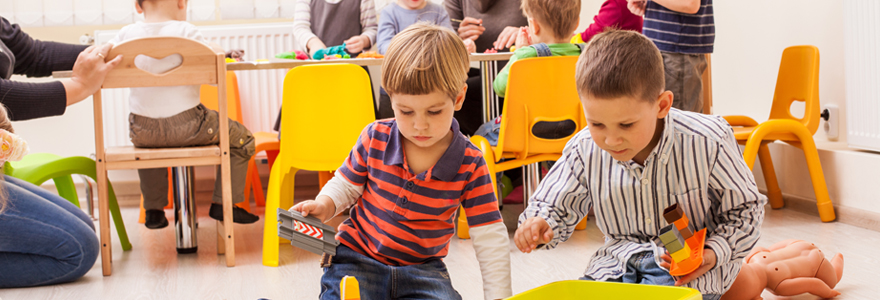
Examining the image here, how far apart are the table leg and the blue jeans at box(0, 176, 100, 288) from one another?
11.8 inches

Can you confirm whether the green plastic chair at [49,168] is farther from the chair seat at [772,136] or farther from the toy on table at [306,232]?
the chair seat at [772,136]

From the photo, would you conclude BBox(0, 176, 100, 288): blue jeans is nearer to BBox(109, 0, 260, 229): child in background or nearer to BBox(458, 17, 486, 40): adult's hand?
BBox(109, 0, 260, 229): child in background

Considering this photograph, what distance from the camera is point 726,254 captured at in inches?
39.8

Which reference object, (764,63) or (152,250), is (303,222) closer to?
(152,250)

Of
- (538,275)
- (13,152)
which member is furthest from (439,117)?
(13,152)

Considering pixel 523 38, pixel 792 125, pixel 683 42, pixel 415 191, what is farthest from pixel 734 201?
pixel 523 38

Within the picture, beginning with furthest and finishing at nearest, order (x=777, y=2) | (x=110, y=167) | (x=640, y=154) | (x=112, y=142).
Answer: (x=112, y=142) < (x=777, y=2) < (x=110, y=167) < (x=640, y=154)

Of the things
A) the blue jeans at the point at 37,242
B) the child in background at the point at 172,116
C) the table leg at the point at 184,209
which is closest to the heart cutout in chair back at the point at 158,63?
the child in background at the point at 172,116

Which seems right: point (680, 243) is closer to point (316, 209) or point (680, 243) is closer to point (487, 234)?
point (487, 234)

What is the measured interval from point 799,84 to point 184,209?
2.06 meters

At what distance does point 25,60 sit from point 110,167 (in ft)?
1.96

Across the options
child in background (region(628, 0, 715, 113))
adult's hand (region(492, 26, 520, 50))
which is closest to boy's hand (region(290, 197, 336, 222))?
child in background (region(628, 0, 715, 113))

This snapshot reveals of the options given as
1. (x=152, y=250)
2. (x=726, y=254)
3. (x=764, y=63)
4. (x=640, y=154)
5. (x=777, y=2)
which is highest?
(x=777, y=2)

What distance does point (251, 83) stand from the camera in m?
3.28
